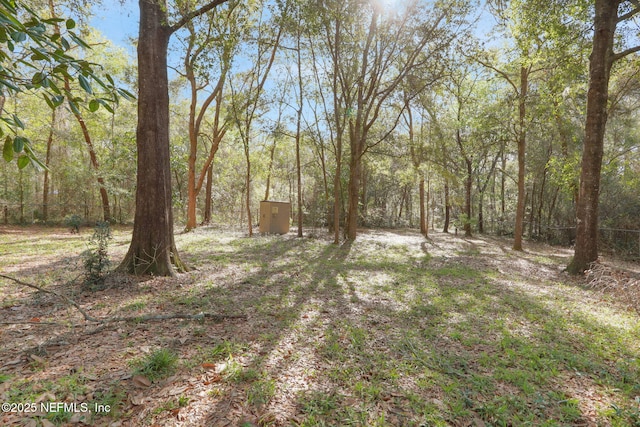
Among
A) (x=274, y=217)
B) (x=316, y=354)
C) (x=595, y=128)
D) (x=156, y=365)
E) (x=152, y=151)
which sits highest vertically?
(x=595, y=128)

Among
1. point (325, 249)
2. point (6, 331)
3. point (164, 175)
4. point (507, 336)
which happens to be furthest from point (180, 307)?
point (325, 249)

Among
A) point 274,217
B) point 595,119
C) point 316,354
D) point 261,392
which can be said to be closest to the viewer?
point 261,392

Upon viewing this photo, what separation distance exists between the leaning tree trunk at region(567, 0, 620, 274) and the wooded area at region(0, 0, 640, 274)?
28mm

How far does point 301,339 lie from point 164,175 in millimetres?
3677

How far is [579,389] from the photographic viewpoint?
2643 mm

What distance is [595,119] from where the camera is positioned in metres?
6.45

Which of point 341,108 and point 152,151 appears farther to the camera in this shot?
point 341,108

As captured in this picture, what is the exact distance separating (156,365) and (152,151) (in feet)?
12.1

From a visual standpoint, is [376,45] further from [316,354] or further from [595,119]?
[316,354]

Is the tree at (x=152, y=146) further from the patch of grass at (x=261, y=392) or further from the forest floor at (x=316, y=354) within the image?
the patch of grass at (x=261, y=392)

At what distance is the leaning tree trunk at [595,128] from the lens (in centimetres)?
632

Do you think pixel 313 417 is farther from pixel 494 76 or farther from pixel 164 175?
pixel 494 76

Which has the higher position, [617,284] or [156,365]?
[617,284]

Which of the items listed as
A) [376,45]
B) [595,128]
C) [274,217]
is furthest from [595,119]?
[274,217]
